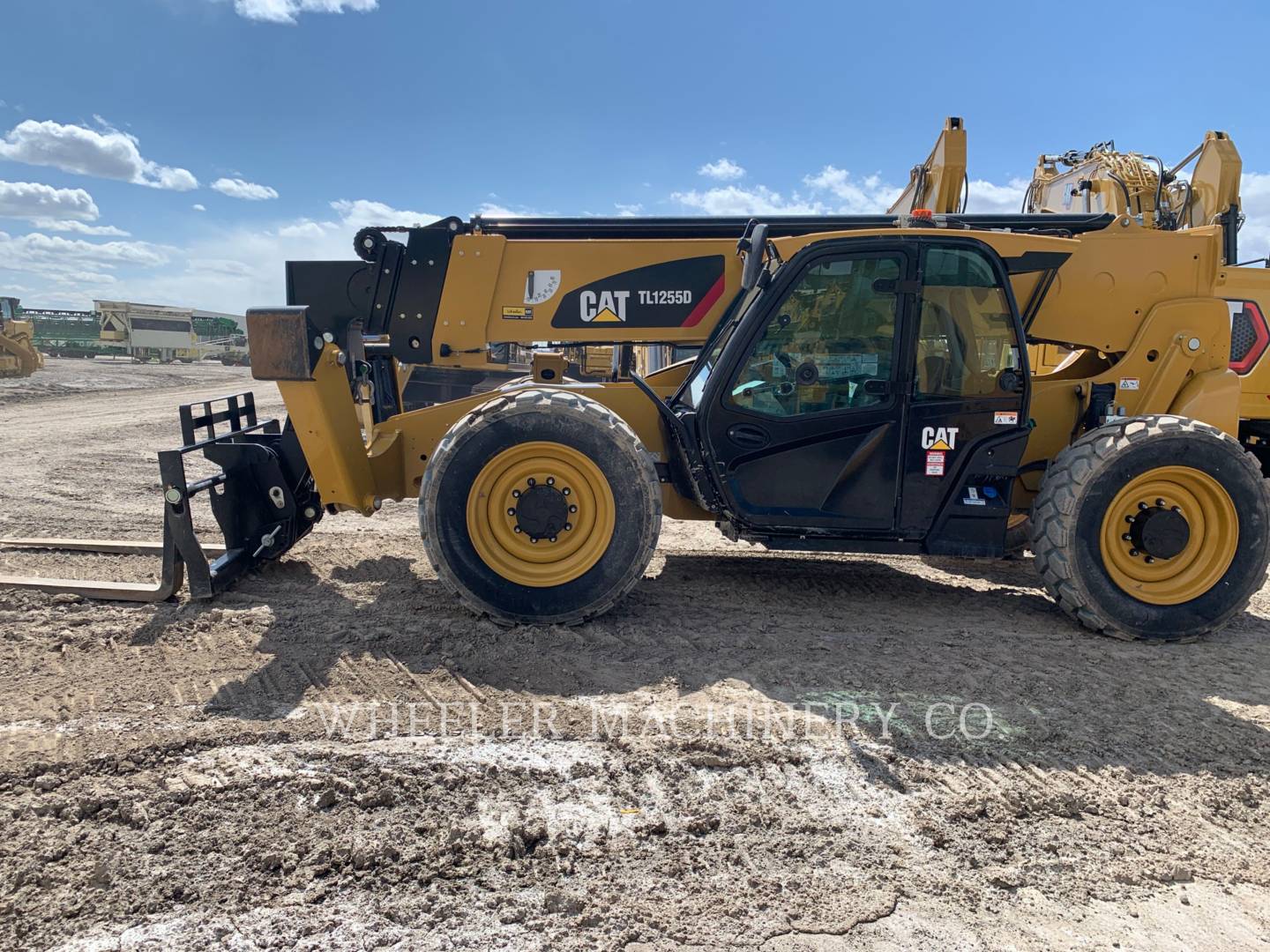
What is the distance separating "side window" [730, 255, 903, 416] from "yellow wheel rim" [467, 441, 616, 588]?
98cm

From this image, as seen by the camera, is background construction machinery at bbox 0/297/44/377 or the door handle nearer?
the door handle

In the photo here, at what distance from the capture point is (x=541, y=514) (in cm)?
439

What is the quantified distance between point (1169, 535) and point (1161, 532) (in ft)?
0.18

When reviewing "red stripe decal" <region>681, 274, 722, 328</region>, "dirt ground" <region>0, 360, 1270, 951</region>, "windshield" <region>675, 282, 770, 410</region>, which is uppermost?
"red stripe decal" <region>681, 274, 722, 328</region>

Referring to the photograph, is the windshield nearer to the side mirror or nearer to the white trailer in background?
the side mirror

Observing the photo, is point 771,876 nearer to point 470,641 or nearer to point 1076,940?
point 1076,940

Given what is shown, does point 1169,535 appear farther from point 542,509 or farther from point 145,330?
point 145,330

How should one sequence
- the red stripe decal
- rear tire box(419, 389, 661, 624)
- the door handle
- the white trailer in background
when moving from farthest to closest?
the white trailer in background → the red stripe decal → the door handle → rear tire box(419, 389, 661, 624)

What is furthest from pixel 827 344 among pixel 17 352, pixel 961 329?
pixel 17 352

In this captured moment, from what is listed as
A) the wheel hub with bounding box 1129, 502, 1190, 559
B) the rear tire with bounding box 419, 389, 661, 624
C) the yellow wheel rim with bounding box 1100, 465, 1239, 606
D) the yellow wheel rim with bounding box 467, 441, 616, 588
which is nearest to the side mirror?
the rear tire with bounding box 419, 389, 661, 624

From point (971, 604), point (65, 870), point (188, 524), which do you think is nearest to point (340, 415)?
point (188, 524)

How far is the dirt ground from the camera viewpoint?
233cm

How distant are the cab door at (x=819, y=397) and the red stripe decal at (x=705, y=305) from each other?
0.75 meters

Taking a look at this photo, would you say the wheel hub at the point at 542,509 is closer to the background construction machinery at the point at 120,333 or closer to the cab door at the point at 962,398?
the cab door at the point at 962,398
